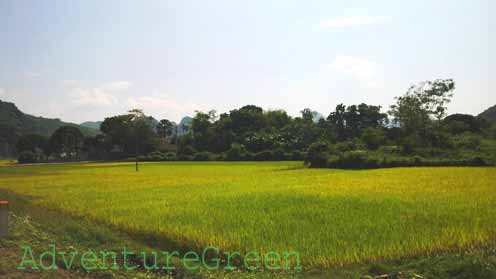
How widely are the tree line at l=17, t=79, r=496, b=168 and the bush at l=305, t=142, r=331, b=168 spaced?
11cm

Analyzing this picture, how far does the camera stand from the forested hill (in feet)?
327

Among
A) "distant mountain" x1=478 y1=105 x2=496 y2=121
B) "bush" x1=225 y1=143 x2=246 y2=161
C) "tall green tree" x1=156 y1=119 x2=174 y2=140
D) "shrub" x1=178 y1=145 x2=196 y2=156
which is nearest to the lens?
"bush" x1=225 y1=143 x2=246 y2=161

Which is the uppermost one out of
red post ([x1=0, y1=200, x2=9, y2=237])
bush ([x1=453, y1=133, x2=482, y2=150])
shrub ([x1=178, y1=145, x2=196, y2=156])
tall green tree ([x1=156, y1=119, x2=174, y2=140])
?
tall green tree ([x1=156, y1=119, x2=174, y2=140])

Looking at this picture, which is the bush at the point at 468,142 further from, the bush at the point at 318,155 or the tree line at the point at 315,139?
the bush at the point at 318,155

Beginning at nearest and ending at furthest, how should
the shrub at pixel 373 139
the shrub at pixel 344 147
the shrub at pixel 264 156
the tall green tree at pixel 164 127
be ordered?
the shrub at pixel 344 147
the shrub at pixel 373 139
the shrub at pixel 264 156
the tall green tree at pixel 164 127

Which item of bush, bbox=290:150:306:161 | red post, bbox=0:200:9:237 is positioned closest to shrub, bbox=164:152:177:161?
bush, bbox=290:150:306:161

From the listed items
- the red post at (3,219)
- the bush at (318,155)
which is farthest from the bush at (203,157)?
the red post at (3,219)

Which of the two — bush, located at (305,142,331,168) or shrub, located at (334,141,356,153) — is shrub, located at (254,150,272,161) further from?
bush, located at (305,142,331,168)

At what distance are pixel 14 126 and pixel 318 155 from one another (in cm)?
10930

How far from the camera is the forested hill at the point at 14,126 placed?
99750 mm

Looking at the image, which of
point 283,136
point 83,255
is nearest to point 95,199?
point 83,255

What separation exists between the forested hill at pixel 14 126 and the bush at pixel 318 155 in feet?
310

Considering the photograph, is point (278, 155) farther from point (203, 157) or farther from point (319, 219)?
point (319, 219)

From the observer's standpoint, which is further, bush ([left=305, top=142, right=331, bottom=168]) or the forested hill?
the forested hill
